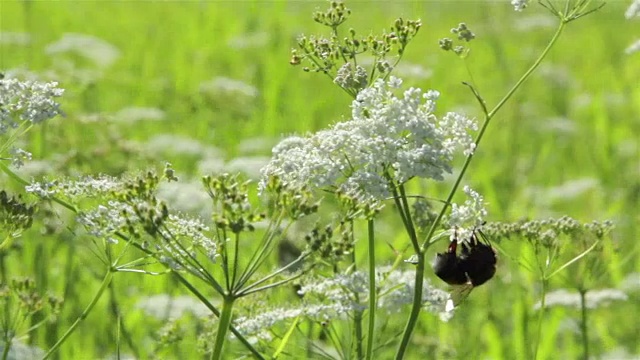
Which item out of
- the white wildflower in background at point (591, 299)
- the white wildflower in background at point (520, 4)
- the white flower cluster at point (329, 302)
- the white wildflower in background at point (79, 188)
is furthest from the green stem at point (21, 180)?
the white wildflower in background at point (591, 299)

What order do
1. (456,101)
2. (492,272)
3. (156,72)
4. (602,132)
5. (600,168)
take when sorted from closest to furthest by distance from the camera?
(492,272), (600,168), (602,132), (156,72), (456,101)

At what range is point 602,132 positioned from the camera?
11.8m

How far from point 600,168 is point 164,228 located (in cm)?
838

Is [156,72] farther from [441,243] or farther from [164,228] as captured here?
[164,228]

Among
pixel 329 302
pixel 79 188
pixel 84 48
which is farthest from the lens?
pixel 84 48

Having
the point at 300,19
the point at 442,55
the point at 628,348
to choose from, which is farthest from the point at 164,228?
the point at 300,19

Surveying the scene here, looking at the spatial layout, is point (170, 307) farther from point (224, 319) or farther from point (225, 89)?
point (225, 89)

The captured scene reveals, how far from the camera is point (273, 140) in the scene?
8.93m

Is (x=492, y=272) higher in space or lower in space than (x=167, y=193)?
lower

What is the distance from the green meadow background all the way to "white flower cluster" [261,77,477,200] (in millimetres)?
433

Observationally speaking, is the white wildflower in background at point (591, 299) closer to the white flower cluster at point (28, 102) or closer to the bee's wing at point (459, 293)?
the bee's wing at point (459, 293)

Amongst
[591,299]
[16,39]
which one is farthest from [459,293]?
[16,39]

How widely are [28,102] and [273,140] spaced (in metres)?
5.39

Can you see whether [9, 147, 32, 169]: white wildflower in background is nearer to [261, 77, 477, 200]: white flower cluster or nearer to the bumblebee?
[261, 77, 477, 200]: white flower cluster
